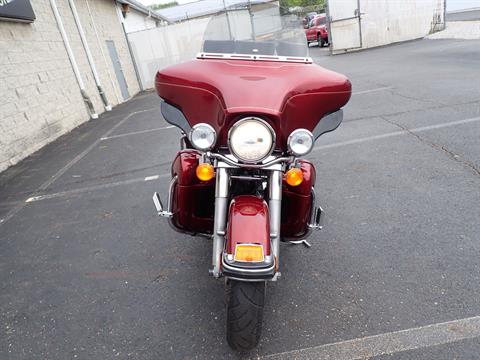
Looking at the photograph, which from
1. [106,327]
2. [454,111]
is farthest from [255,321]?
[454,111]

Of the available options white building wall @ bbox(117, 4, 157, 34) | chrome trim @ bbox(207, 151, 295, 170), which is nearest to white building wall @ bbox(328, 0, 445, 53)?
white building wall @ bbox(117, 4, 157, 34)

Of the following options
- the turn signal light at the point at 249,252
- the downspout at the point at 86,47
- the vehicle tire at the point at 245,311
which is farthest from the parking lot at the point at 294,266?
the downspout at the point at 86,47

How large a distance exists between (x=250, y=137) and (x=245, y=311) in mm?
930

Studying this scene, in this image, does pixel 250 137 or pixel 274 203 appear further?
pixel 274 203

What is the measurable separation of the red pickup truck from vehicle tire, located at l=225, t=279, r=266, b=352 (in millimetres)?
22433

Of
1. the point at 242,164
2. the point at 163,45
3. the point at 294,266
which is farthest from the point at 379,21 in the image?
A: the point at 242,164

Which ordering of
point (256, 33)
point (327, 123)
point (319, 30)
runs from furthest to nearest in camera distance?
1. point (319, 30)
2. point (256, 33)
3. point (327, 123)

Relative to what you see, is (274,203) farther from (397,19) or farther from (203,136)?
(397,19)

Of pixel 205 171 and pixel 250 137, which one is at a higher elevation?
pixel 250 137

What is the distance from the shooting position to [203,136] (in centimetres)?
181

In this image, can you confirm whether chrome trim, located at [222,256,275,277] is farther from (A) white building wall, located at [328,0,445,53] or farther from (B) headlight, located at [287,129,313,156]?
(A) white building wall, located at [328,0,445,53]

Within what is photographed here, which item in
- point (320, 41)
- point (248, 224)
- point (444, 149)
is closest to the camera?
point (248, 224)

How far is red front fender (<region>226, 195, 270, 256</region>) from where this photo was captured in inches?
69.3

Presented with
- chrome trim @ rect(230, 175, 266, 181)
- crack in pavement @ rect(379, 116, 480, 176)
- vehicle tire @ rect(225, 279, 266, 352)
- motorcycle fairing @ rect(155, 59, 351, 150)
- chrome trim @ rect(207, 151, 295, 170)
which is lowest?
crack in pavement @ rect(379, 116, 480, 176)
